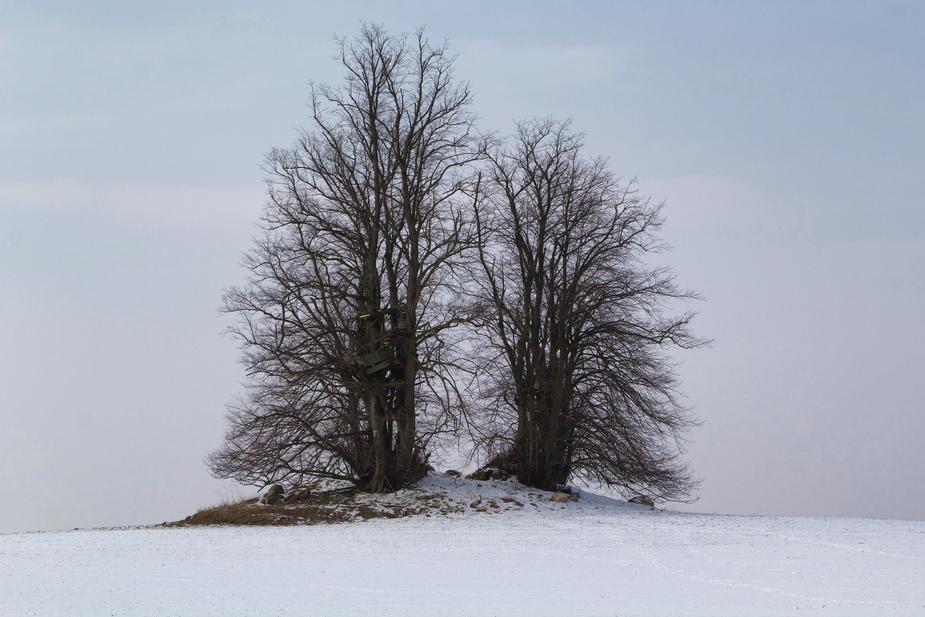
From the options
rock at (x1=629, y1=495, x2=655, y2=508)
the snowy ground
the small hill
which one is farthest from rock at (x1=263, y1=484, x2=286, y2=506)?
rock at (x1=629, y1=495, x2=655, y2=508)

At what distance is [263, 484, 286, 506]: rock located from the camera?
21.6m

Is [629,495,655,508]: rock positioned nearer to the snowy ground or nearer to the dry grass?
the snowy ground

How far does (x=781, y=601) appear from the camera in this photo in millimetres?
10688

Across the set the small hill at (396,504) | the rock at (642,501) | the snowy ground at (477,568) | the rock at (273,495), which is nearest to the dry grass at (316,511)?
the small hill at (396,504)

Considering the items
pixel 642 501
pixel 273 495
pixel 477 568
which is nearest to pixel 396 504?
pixel 273 495

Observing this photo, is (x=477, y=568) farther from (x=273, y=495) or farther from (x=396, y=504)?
(x=273, y=495)

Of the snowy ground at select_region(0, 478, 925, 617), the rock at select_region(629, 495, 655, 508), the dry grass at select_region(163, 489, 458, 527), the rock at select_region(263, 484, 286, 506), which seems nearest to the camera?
the snowy ground at select_region(0, 478, 925, 617)

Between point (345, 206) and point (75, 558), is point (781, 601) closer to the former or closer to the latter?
point (75, 558)

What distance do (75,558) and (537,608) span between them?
8.79 meters

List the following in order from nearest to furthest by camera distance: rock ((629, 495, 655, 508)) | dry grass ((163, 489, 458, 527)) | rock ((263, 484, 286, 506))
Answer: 1. dry grass ((163, 489, 458, 527))
2. rock ((263, 484, 286, 506))
3. rock ((629, 495, 655, 508))

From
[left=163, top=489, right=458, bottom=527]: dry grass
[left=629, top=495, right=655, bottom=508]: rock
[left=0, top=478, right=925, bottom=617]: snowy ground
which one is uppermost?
[left=629, top=495, right=655, bottom=508]: rock

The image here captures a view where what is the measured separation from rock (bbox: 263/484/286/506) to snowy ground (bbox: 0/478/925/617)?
3.34 m

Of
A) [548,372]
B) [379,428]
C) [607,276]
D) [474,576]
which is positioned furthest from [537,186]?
[474,576]

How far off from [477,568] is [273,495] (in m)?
10.5
